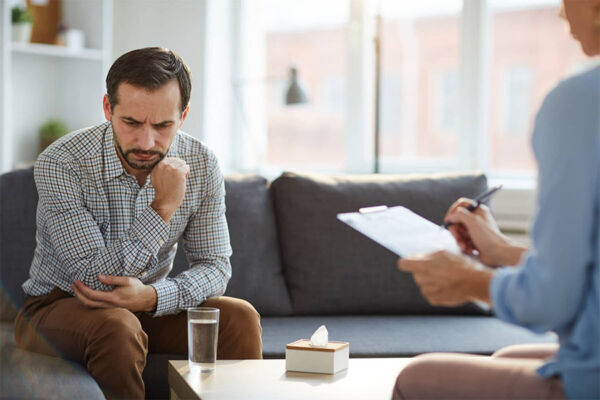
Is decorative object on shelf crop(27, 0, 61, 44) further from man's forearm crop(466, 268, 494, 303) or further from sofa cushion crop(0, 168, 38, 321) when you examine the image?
man's forearm crop(466, 268, 494, 303)

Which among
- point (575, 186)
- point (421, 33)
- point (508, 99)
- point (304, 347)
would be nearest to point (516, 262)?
point (575, 186)

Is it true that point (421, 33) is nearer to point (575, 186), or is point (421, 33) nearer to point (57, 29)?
point (57, 29)

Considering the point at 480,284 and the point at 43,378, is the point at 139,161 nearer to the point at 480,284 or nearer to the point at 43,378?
the point at 43,378

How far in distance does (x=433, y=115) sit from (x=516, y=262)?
264 centimetres

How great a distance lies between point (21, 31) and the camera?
3836 millimetres

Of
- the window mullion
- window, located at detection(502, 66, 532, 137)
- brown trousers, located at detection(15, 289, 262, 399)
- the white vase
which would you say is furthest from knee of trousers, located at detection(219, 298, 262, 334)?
the white vase

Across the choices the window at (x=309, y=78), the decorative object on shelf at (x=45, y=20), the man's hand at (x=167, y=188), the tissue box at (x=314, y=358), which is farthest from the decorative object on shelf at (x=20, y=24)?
the tissue box at (x=314, y=358)

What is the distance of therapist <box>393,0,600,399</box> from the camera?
103cm

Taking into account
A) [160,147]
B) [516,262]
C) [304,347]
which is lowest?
[304,347]

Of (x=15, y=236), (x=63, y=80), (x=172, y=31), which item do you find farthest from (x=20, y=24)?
(x=15, y=236)

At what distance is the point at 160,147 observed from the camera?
202cm

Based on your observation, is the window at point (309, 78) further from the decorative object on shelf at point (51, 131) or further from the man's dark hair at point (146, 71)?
the man's dark hair at point (146, 71)

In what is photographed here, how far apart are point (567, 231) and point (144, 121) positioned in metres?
1.22

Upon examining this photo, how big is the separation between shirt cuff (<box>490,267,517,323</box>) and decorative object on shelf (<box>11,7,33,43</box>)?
3290 millimetres
